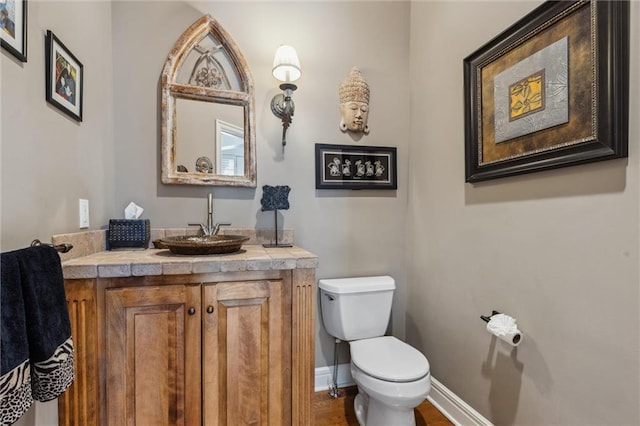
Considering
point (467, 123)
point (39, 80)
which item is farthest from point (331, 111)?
point (39, 80)

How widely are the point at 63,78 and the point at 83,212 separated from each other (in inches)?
22.6

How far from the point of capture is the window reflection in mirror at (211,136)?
1749mm

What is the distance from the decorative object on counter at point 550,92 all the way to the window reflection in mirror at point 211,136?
52.8 inches

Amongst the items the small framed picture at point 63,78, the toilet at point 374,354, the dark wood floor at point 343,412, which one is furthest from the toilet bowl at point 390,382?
the small framed picture at point 63,78

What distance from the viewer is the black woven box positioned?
1.54 meters

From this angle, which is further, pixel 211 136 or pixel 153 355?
pixel 211 136

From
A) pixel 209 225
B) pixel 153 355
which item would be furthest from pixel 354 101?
pixel 153 355

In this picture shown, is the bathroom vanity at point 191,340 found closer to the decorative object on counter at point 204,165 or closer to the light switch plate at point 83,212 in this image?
the light switch plate at point 83,212

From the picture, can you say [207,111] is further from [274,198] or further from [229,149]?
[274,198]

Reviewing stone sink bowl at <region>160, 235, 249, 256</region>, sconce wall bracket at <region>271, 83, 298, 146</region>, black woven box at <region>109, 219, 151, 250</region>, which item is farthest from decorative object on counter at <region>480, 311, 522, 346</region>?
black woven box at <region>109, 219, 151, 250</region>

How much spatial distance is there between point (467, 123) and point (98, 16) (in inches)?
79.0

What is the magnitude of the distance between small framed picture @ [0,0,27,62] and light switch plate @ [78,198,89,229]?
61 cm

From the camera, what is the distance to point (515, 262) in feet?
4.47

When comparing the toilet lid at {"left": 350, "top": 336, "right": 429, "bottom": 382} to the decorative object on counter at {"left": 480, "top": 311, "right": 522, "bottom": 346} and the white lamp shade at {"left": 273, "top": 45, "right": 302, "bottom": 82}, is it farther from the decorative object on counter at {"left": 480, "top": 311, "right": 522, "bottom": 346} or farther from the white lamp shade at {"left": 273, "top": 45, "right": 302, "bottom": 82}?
the white lamp shade at {"left": 273, "top": 45, "right": 302, "bottom": 82}
